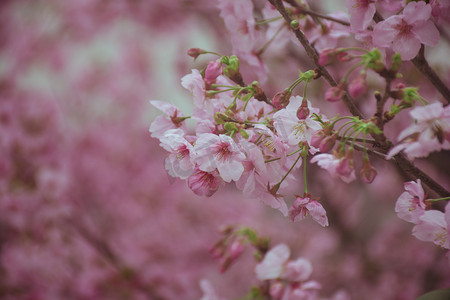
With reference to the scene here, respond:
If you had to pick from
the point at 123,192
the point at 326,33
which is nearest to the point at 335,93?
the point at 326,33

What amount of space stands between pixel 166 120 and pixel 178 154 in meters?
0.10

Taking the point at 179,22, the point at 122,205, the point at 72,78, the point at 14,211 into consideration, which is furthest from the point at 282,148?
the point at 72,78

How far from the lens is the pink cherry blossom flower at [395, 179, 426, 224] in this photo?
1.56ft

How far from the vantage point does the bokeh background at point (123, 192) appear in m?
1.43

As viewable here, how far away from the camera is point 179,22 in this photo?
8.10 ft

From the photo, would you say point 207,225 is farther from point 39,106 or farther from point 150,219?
point 39,106

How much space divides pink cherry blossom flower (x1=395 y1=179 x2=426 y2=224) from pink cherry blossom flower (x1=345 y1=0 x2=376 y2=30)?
0.23 meters

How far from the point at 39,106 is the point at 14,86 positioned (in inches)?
10.9

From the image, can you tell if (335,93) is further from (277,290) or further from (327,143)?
(277,290)

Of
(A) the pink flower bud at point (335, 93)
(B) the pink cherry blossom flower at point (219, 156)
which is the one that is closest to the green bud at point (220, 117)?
(B) the pink cherry blossom flower at point (219, 156)

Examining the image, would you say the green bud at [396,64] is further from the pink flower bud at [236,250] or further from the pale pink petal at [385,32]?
the pink flower bud at [236,250]

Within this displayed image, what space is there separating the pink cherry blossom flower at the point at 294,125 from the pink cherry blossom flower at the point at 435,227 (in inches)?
7.3

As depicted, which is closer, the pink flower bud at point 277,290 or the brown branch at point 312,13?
the brown branch at point 312,13

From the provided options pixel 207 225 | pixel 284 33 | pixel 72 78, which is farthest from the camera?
pixel 72 78
